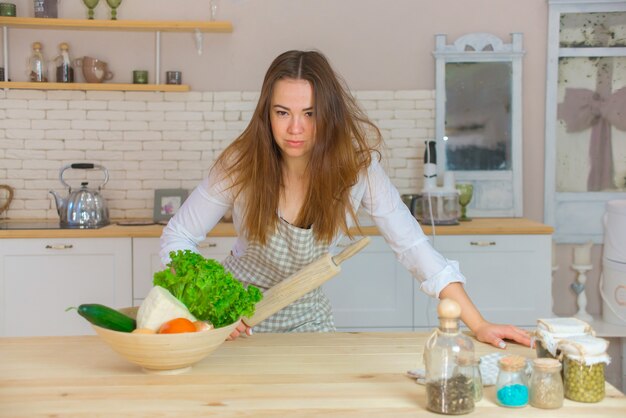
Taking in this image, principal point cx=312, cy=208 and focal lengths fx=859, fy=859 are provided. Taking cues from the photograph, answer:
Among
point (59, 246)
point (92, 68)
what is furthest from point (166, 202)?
point (92, 68)

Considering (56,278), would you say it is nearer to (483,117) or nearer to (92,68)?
(92,68)

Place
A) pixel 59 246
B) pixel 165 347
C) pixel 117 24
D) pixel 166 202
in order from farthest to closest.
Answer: pixel 166 202, pixel 117 24, pixel 59 246, pixel 165 347

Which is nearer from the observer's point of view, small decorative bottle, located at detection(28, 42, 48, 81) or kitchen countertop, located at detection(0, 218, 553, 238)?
kitchen countertop, located at detection(0, 218, 553, 238)

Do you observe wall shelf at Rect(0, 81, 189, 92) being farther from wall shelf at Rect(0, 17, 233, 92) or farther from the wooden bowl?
the wooden bowl

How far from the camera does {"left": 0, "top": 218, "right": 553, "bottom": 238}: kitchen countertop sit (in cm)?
430

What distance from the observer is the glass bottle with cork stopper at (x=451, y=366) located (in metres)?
1.69

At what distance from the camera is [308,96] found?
2418 mm

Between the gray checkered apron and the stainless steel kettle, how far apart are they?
197 centimetres

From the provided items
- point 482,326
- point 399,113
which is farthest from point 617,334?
point 482,326

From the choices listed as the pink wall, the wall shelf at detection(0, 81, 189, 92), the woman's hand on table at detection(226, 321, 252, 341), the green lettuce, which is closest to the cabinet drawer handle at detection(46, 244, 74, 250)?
the wall shelf at detection(0, 81, 189, 92)

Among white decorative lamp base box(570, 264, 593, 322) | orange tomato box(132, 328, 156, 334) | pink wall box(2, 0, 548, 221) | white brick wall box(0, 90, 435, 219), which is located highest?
pink wall box(2, 0, 548, 221)

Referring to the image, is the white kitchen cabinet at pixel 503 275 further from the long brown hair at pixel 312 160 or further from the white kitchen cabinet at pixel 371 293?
the long brown hair at pixel 312 160

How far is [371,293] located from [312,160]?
6.73 feet

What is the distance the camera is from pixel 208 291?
2.00m
